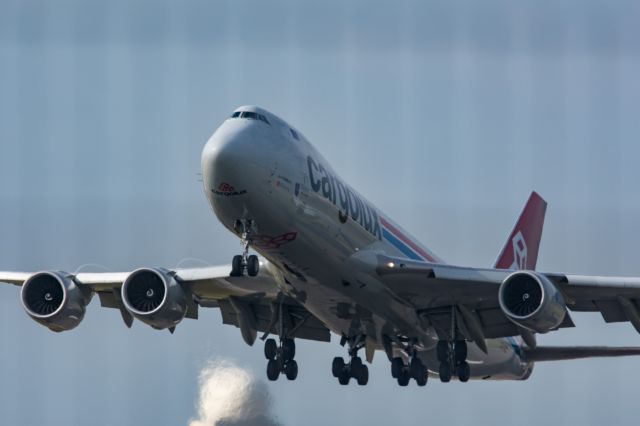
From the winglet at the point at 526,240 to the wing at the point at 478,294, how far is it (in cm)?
842

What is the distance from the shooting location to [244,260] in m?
38.7

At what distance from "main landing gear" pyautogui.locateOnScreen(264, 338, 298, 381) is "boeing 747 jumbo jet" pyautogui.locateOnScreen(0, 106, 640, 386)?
47 mm

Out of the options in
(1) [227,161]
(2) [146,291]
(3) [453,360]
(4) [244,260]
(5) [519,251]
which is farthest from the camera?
(5) [519,251]

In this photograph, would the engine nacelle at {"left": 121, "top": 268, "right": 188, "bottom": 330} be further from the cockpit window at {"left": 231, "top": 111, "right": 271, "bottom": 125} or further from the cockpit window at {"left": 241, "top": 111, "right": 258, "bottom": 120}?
the cockpit window at {"left": 241, "top": 111, "right": 258, "bottom": 120}

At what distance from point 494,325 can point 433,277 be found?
453cm

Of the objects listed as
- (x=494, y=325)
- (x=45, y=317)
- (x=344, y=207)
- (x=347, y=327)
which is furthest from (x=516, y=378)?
(x=45, y=317)

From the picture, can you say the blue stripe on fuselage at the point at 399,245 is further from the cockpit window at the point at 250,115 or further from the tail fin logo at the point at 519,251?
the tail fin logo at the point at 519,251

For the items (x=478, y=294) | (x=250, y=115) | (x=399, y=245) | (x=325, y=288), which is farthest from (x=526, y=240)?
(x=250, y=115)

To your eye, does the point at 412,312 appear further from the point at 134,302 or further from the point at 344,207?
the point at 134,302

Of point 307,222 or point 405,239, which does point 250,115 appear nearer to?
point 307,222

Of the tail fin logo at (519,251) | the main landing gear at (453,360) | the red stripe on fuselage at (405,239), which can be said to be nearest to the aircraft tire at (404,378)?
the main landing gear at (453,360)

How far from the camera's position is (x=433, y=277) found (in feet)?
140

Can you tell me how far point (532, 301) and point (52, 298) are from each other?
15.9m

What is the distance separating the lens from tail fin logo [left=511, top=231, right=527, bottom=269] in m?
55.2
